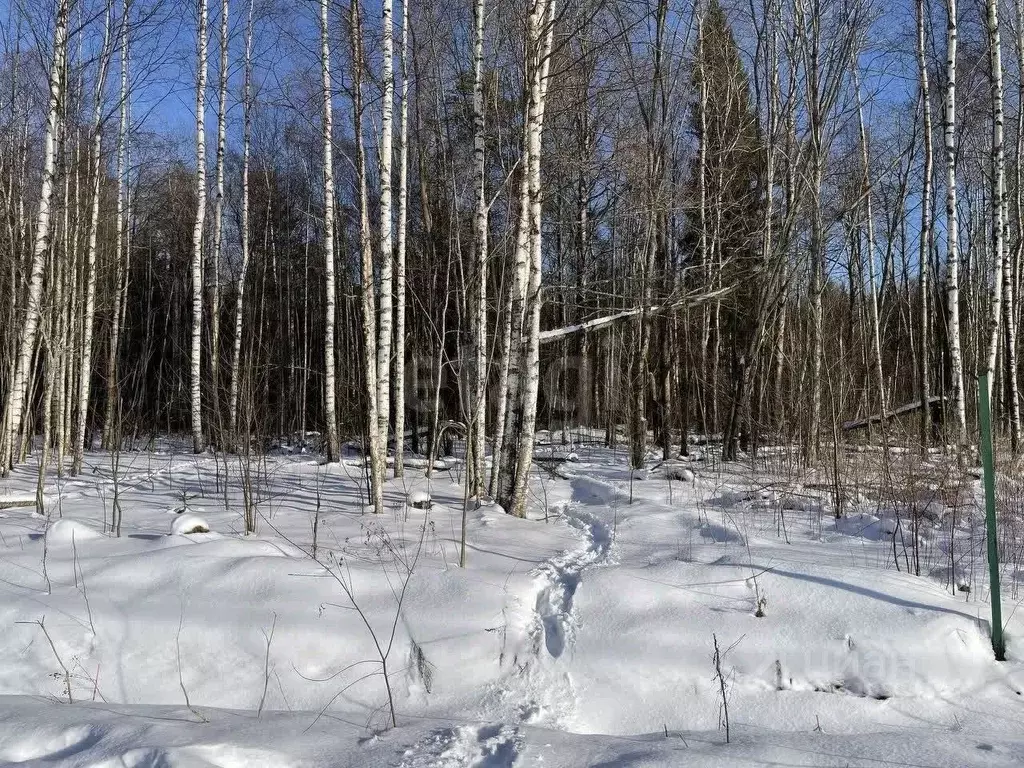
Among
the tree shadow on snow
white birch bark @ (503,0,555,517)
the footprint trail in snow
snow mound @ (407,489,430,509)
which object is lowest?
the footprint trail in snow

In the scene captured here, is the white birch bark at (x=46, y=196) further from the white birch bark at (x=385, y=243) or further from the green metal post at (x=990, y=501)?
the green metal post at (x=990, y=501)

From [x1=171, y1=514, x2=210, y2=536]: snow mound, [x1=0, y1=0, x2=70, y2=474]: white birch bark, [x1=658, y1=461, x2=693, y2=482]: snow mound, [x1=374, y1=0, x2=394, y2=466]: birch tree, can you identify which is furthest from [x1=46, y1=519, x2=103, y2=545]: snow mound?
[x1=658, y1=461, x2=693, y2=482]: snow mound

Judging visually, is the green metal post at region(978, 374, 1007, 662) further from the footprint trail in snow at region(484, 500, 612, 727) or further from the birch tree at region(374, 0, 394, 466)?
the birch tree at region(374, 0, 394, 466)

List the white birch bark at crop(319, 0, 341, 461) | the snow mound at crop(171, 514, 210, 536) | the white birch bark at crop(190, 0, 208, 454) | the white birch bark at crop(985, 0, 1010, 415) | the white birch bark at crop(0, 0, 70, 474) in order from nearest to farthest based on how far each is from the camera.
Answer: the snow mound at crop(171, 514, 210, 536) → the white birch bark at crop(0, 0, 70, 474) → the white birch bark at crop(319, 0, 341, 461) → the white birch bark at crop(985, 0, 1010, 415) → the white birch bark at crop(190, 0, 208, 454)

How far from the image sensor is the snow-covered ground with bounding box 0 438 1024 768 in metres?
2.58

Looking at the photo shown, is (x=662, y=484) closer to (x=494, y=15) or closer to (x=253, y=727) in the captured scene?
(x=253, y=727)

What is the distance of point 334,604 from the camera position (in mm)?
3727

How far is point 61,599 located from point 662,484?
6383 millimetres

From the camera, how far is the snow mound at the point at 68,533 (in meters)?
4.62

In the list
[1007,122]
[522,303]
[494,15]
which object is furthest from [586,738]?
[1007,122]

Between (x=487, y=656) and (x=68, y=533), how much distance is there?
3.33m

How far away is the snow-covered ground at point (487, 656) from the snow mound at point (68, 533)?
3 cm

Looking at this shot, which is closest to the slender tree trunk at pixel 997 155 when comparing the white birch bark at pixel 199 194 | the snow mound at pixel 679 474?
the snow mound at pixel 679 474

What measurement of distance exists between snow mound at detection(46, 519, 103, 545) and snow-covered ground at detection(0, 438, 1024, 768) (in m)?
0.03
